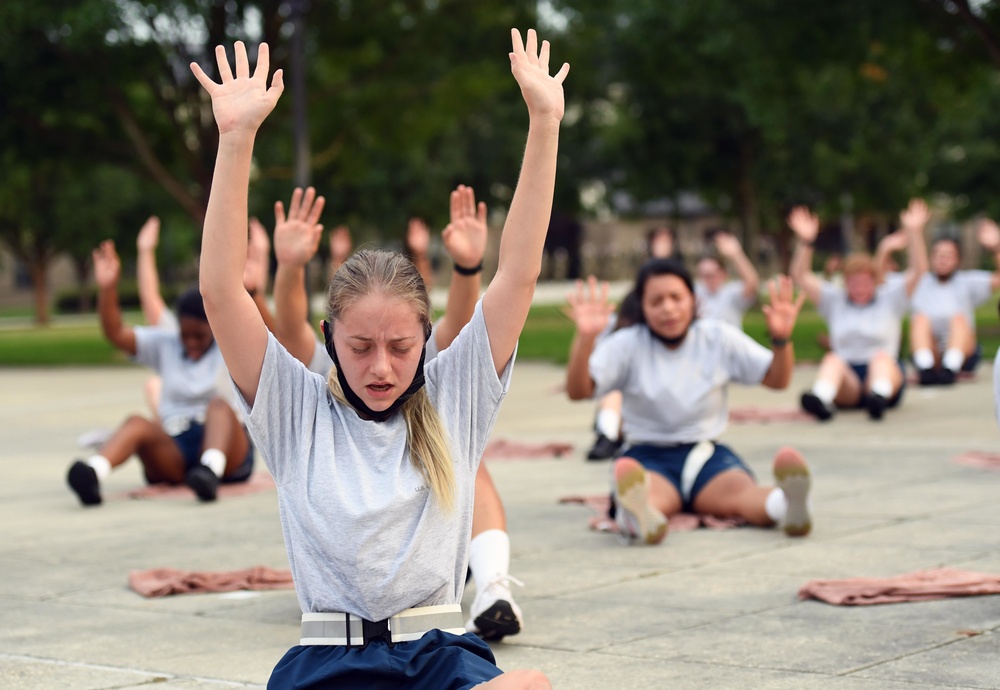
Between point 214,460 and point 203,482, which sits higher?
point 214,460

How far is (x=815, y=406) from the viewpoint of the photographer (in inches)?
491

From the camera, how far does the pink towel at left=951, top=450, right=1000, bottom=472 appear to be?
9406mm

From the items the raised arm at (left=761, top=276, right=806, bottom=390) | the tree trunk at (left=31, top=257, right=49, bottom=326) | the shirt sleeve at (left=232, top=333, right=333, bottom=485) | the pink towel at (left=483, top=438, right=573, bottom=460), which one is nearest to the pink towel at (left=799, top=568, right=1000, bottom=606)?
the raised arm at (left=761, top=276, right=806, bottom=390)

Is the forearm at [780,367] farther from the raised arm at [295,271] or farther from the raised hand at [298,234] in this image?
the raised hand at [298,234]

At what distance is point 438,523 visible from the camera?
3.43m

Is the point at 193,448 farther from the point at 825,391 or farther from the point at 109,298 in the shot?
the point at 825,391

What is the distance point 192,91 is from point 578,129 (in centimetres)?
2229

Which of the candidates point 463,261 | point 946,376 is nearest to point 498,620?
point 463,261

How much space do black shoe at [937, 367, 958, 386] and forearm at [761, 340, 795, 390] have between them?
29.2 ft

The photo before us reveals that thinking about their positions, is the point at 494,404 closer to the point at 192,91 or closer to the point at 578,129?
the point at 192,91

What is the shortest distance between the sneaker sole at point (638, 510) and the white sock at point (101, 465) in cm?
351

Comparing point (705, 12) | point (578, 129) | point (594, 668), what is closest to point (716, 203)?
point (578, 129)

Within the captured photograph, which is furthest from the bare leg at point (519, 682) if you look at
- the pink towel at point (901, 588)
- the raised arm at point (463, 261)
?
the pink towel at point (901, 588)

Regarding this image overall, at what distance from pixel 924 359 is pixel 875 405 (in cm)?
314
